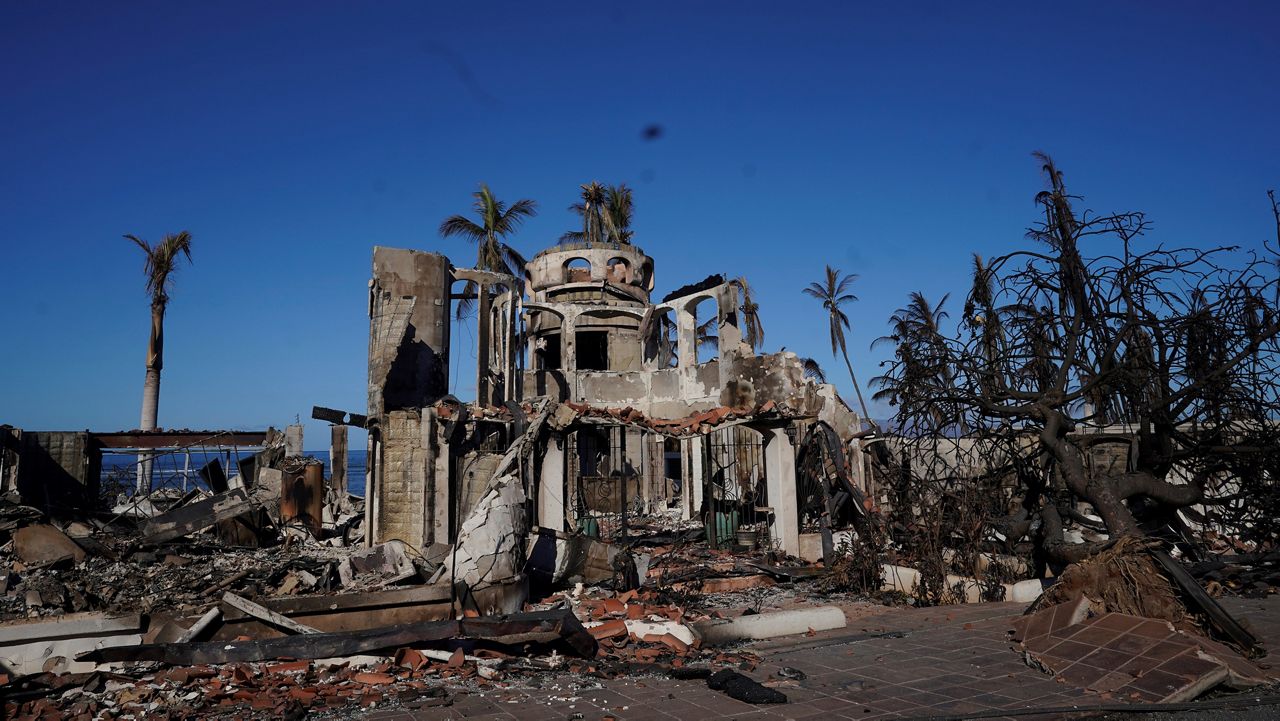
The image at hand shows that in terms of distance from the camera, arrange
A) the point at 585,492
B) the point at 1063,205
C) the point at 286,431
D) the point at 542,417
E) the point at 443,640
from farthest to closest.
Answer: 1. the point at 585,492
2. the point at 286,431
3. the point at 542,417
4. the point at 1063,205
5. the point at 443,640

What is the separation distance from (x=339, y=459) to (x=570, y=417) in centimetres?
1505

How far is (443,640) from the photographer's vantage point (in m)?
7.79

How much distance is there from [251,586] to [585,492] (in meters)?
18.2

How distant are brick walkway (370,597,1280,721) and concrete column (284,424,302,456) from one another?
18.3 meters

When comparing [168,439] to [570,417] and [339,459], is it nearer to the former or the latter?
[339,459]

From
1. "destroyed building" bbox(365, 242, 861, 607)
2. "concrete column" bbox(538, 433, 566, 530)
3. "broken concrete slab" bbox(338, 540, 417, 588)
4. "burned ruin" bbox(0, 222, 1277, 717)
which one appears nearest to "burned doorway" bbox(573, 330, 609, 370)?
"destroyed building" bbox(365, 242, 861, 607)

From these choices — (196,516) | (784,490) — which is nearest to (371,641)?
(784,490)

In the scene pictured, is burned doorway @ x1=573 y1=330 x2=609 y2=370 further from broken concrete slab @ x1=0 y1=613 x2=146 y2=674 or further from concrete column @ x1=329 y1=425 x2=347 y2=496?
broken concrete slab @ x1=0 y1=613 x2=146 y2=674

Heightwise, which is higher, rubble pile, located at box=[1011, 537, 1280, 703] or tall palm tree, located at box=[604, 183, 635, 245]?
tall palm tree, located at box=[604, 183, 635, 245]

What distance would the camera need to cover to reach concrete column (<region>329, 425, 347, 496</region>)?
25016mm

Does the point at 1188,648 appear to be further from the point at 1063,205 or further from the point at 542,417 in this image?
the point at 542,417

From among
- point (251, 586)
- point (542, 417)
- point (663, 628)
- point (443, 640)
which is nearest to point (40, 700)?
point (443, 640)

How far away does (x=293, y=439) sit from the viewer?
23.2 metres

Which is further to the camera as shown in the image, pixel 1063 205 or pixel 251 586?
pixel 251 586
